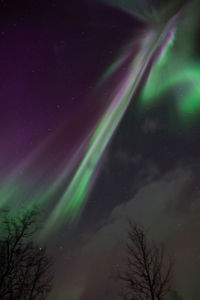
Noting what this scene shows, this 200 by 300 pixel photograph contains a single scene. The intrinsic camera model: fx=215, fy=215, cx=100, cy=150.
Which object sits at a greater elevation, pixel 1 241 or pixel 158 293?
pixel 1 241

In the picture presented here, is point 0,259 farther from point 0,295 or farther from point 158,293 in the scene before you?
point 158,293

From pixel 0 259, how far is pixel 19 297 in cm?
349

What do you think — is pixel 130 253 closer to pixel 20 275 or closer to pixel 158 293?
pixel 158 293

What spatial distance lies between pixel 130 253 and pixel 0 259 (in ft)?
25.3

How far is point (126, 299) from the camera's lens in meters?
12.7

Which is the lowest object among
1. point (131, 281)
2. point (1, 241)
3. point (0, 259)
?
point (131, 281)

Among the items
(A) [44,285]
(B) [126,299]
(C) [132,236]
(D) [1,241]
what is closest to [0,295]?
(D) [1,241]

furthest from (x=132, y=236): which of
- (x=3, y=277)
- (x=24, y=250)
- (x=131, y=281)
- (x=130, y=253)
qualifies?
(x=3, y=277)

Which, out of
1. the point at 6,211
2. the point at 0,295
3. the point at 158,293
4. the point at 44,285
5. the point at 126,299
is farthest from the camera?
the point at 44,285

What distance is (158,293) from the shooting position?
11.9 metres

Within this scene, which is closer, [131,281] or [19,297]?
[131,281]

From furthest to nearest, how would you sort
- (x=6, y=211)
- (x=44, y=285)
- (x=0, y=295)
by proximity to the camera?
(x=44, y=285), (x=6, y=211), (x=0, y=295)

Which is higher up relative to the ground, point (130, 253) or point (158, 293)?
point (130, 253)

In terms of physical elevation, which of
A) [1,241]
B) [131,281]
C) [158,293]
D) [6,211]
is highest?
[6,211]
